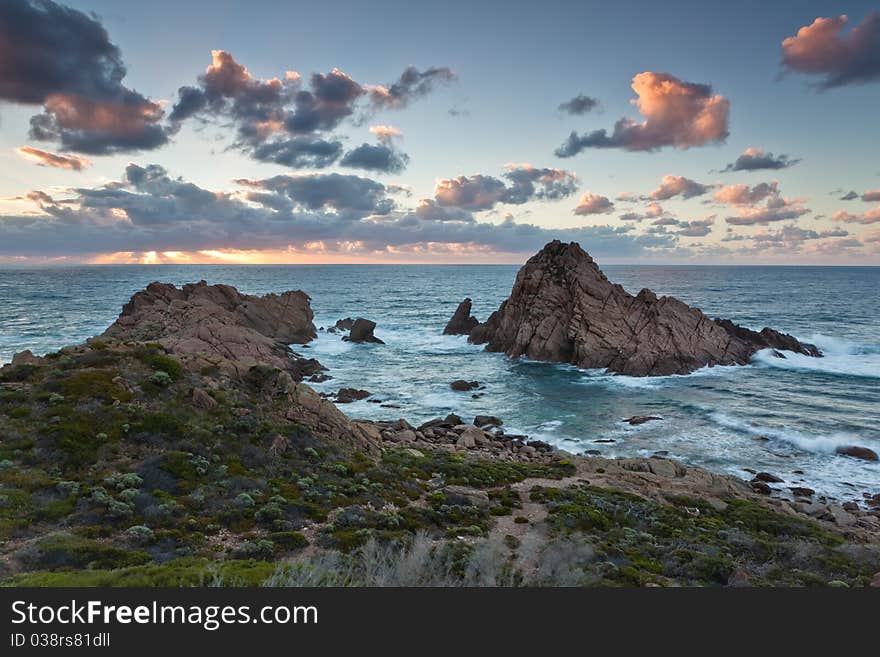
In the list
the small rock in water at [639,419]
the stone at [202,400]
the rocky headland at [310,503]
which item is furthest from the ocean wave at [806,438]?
the stone at [202,400]

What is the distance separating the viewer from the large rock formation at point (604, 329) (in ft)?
218

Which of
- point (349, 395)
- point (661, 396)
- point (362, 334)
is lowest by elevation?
point (349, 395)

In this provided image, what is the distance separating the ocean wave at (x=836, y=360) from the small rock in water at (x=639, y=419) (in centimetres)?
3196

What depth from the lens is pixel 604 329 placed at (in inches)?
2729

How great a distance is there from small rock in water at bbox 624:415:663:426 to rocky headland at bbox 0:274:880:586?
12.5 metres

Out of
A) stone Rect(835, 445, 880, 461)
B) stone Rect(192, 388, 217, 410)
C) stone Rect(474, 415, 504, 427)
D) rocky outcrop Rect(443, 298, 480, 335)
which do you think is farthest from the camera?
rocky outcrop Rect(443, 298, 480, 335)

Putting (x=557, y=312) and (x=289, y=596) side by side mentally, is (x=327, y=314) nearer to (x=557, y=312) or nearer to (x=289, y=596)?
(x=557, y=312)

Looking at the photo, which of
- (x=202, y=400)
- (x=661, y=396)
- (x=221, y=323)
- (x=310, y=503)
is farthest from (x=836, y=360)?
(x=221, y=323)

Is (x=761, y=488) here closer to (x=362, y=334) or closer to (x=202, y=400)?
(x=202, y=400)

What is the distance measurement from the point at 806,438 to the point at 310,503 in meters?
42.8

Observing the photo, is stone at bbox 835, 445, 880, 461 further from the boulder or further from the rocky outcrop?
the boulder

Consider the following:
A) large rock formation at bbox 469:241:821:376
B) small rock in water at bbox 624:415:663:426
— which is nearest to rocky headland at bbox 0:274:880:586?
small rock in water at bbox 624:415:663:426

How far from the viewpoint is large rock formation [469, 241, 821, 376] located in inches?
2613

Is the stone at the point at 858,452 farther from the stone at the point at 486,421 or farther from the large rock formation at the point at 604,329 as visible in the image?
the stone at the point at 486,421
